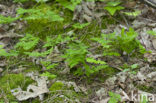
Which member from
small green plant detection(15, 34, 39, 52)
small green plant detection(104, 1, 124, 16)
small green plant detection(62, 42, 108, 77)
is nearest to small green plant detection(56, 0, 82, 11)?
small green plant detection(104, 1, 124, 16)

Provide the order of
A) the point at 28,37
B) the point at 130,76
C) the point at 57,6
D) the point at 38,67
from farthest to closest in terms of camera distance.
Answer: the point at 57,6
the point at 28,37
the point at 38,67
the point at 130,76

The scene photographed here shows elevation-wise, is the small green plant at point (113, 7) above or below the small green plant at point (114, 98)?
above

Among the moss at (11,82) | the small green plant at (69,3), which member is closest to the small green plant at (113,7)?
the small green plant at (69,3)

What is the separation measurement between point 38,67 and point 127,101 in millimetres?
1670

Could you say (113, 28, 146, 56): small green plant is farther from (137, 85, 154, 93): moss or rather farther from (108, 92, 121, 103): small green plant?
(108, 92, 121, 103): small green plant

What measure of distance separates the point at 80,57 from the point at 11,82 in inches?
47.4

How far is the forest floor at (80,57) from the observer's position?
2357 mm

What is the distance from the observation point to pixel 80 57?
2404 millimetres

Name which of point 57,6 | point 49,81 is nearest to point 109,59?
point 49,81

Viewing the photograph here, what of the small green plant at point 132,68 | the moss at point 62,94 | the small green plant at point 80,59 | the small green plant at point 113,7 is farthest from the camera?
the small green plant at point 113,7

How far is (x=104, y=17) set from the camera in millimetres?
3850

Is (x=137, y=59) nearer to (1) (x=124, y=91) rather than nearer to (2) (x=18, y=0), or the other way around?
(1) (x=124, y=91)

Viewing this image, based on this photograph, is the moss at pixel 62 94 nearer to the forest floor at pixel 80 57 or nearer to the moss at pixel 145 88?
the forest floor at pixel 80 57

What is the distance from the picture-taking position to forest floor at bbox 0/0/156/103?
7.73 feet
